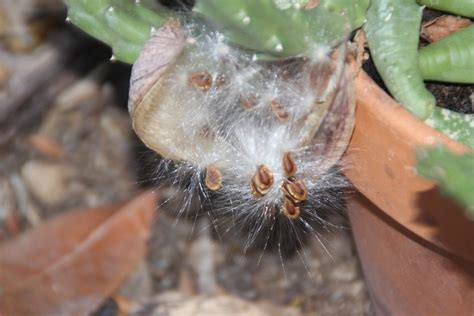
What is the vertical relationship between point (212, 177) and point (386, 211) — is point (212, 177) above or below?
above

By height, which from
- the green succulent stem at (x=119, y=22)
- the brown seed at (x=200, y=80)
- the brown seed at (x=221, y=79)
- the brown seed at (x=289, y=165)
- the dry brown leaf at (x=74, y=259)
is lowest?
the dry brown leaf at (x=74, y=259)

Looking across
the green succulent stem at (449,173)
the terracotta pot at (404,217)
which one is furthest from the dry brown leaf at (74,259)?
the green succulent stem at (449,173)

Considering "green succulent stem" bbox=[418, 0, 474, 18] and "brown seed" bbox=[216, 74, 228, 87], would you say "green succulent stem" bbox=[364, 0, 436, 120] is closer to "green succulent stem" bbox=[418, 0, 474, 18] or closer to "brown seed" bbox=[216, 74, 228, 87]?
"green succulent stem" bbox=[418, 0, 474, 18]

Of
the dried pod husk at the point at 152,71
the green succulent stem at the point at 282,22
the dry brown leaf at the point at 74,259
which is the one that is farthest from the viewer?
the dry brown leaf at the point at 74,259

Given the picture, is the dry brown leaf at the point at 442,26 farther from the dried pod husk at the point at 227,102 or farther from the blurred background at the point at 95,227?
the blurred background at the point at 95,227

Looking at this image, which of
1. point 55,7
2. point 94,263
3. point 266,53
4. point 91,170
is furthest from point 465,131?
point 55,7

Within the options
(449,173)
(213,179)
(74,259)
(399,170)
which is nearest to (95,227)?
(74,259)

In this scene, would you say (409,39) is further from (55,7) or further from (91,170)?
(55,7)
